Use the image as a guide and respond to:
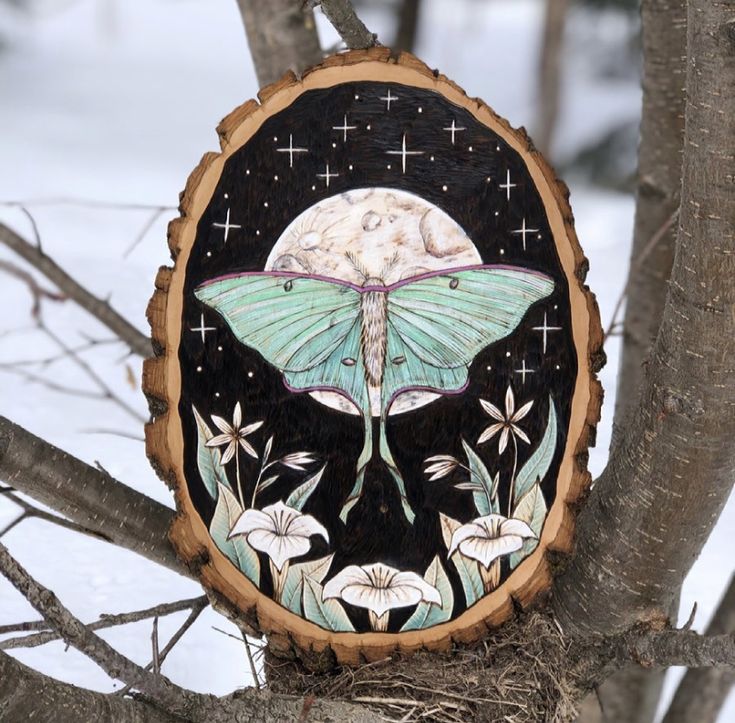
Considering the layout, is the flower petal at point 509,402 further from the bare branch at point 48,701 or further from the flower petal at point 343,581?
the bare branch at point 48,701

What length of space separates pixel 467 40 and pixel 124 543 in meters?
8.60

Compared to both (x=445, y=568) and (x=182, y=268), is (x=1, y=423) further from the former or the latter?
(x=445, y=568)

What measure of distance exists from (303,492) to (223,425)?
0.10 metres

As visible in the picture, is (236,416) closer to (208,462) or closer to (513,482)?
(208,462)

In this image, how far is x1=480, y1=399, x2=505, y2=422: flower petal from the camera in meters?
0.93

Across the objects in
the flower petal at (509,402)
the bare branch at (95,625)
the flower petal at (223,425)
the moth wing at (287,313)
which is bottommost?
the bare branch at (95,625)

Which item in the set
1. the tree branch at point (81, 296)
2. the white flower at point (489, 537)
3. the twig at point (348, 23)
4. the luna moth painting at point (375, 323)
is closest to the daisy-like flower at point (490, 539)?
the white flower at point (489, 537)

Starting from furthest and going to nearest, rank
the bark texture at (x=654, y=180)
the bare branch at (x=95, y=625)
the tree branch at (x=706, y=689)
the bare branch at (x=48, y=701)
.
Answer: the tree branch at (x=706, y=689)
the bark texture at (x=654, y=180)
the bare branch at (x=95, y=625)
the bare branch at (x=48, y=701)

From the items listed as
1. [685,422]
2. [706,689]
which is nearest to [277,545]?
[685,422]

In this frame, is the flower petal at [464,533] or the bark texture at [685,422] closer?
the bark texture at [685,422]

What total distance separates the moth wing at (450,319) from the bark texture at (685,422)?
131 mm

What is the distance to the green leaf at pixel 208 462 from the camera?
926 mm

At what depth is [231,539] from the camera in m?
0.94

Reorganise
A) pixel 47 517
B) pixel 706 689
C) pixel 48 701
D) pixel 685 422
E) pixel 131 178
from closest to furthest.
A: pixel 48 701, pixel 685 422, pixel 47 517, pixel 706 689, pixel 131 178
